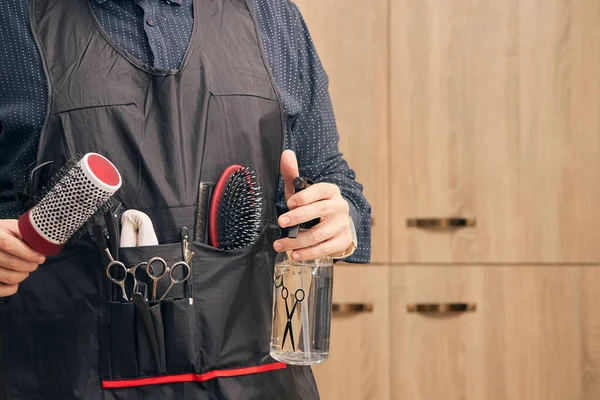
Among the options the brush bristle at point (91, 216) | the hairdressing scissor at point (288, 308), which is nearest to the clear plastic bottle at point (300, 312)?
the hairdressing scissor at point (288, 308)

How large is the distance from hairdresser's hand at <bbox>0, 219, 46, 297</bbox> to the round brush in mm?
14

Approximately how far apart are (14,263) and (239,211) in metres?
0.26

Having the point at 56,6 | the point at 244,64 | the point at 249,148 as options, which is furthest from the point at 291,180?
the point at 56,6

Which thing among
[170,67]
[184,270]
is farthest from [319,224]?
[170,67]

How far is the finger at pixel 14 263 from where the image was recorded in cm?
79

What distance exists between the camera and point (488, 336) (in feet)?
6.02

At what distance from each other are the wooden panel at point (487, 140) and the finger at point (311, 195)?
3.10 ft

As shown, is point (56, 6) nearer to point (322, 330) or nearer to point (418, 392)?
point (322, 330)

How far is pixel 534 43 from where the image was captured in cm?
185

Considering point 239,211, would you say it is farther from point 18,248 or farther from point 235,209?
point 18,248

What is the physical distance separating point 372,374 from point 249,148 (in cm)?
98

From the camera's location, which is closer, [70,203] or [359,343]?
[70,203]

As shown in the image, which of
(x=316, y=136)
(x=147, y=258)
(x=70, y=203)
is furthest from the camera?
(x=316, y=136)

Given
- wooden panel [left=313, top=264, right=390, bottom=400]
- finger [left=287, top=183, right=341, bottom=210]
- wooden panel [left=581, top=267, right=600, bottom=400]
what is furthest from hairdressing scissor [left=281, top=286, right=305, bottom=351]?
wooden panel [left=581, top=267, right=600, bottom=400]
